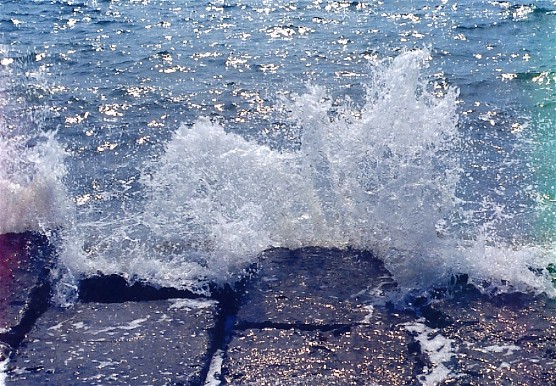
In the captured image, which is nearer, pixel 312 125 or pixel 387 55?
pixel 312 125

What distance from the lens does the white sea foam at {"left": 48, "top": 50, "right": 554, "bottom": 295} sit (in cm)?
393

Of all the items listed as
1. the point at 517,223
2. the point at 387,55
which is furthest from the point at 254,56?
the point at 517,223

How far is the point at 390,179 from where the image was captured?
4.25 metres

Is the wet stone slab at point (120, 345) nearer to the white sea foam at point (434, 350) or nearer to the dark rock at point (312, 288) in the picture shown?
the dark rock at point (312, 288)

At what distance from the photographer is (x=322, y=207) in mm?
4488

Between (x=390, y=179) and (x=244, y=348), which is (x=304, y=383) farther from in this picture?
(x=390, y=179)

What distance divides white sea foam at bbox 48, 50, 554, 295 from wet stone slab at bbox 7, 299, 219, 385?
0.87 feet

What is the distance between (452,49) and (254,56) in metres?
2.20

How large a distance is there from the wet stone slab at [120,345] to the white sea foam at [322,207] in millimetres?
265

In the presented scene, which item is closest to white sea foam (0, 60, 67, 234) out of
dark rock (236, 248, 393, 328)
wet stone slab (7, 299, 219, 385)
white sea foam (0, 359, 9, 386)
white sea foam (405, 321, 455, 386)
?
wet stone slab (7, 299, 219, 385)

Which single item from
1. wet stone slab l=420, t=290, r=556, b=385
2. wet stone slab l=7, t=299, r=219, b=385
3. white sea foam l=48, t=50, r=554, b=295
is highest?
white sea foam l=48, t=50, r=554, b=295

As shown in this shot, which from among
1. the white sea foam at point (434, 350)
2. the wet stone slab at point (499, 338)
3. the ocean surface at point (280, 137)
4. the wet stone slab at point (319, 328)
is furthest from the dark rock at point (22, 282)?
the wet stone slab at point (499, 338)

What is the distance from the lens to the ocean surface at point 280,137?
4152mm

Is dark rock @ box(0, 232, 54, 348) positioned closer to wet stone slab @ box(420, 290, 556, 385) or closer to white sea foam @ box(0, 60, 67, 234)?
white sea foam @ box(0, 60, 67, 234)
